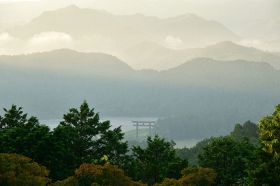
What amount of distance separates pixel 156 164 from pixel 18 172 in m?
19.8

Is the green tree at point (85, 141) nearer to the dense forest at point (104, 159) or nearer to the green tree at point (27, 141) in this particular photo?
the dense forest at point (104, 159)

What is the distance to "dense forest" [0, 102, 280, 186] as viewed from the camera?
1320 inches

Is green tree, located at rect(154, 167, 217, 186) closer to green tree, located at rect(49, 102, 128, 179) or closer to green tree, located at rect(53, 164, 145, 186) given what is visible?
green tree, located at rect(53, 164, 145, 186)

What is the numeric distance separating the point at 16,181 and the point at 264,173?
21.1 meters

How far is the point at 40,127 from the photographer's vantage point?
44.6 metres

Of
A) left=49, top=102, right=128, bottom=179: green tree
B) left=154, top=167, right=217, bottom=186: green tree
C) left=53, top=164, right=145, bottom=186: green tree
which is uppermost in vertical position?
left=49, top=102, right=128, bottom=179: green tree

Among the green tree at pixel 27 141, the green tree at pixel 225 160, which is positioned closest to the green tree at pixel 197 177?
the green tree at pixel 225 160

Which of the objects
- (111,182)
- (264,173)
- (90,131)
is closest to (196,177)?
(264,173)

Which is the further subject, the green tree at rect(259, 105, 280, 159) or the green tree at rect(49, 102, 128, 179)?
the green tree at rect(49, 102, 128, 179)

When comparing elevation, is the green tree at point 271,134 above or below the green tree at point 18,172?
above

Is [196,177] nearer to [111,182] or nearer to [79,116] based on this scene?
[111,182]

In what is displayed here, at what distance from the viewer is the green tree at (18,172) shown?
1258 inches

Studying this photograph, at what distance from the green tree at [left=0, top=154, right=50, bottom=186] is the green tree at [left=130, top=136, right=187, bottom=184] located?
677 inches

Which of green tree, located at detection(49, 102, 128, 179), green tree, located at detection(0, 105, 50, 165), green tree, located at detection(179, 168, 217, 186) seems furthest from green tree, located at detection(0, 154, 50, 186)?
green tree, located at detection(179, 168, 217, 186)
